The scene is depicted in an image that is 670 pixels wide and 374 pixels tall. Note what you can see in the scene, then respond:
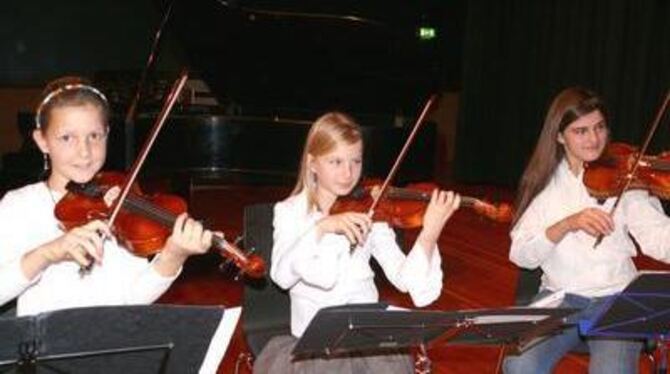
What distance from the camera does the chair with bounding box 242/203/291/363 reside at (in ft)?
7.86

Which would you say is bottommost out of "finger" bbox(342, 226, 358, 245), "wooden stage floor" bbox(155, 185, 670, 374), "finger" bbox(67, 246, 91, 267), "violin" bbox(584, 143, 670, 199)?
"wooden stage floor" bbox(155, 185, 670, 374)

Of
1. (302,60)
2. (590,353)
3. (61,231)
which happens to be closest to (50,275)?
(61,231)

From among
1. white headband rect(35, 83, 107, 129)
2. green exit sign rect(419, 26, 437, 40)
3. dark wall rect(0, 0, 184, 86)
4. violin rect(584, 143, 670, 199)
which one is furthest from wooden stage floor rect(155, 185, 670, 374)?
dark wall rect(0, 0, 184, 86)

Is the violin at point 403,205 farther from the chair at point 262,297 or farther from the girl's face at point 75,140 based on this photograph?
the girl's face at point 75,140

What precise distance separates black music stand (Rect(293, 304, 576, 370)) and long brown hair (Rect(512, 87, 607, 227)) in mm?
759

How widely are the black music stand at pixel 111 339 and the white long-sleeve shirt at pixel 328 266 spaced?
59 centimetres

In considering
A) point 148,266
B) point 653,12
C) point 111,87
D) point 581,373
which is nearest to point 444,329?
point 148,266

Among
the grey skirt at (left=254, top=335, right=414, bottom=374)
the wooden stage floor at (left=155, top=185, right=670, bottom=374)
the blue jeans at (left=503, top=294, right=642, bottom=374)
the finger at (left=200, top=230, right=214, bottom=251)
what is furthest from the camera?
the wooden stage floor at (left=155, top=185, right=670, bottom=374)

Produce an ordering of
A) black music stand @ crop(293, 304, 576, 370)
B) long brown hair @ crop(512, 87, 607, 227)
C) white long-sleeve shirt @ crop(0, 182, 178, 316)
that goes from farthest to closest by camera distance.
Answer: long brown hair @ crop(512, 87, 607, 227), white long-sleeve shirt @ crop(0, 182, 178, 316), black music stand @ crop(293, 304, 576, 370)

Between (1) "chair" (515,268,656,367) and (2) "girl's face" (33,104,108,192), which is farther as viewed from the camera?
(1) "chair" (515,268,656,367)

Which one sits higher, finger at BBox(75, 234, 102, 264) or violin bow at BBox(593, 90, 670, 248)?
violin bow at BBox(593, 90, 670, 248)

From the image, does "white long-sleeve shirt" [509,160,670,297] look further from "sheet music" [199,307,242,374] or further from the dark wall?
the dark wall

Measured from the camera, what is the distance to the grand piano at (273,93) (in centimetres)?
434

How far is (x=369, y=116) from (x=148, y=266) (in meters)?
3.11
